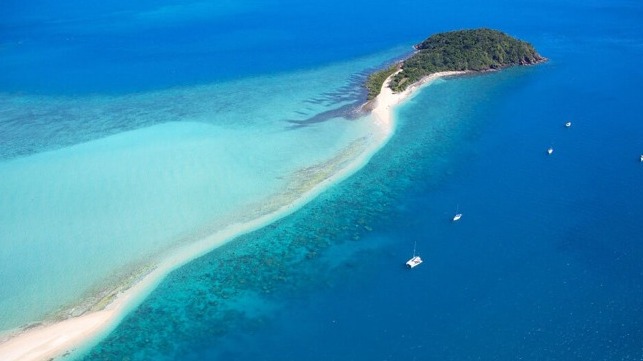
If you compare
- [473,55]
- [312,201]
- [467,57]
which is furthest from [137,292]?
[473,55]

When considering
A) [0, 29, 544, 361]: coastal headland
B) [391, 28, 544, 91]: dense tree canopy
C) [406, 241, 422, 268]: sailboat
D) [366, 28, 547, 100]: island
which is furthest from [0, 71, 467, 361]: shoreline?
[391, 28, 544, 91]: dense tree canopy

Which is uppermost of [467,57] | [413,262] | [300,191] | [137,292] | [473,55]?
[473,55]

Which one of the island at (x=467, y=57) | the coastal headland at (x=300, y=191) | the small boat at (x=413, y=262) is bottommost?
the small boat at (x=413, y=262)

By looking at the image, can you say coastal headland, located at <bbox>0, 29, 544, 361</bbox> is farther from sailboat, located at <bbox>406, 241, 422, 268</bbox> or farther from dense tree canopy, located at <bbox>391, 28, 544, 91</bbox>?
sailboat, located at <bbox>406, 241, 422, 268</bbox>

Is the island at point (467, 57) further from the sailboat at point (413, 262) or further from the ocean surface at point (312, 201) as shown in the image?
the sailboat at point (413, 262)

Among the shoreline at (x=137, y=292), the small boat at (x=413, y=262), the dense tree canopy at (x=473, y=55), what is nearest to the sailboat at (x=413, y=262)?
the small boat at (x=413, y=262)

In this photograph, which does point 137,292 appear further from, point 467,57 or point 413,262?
point 467,57
